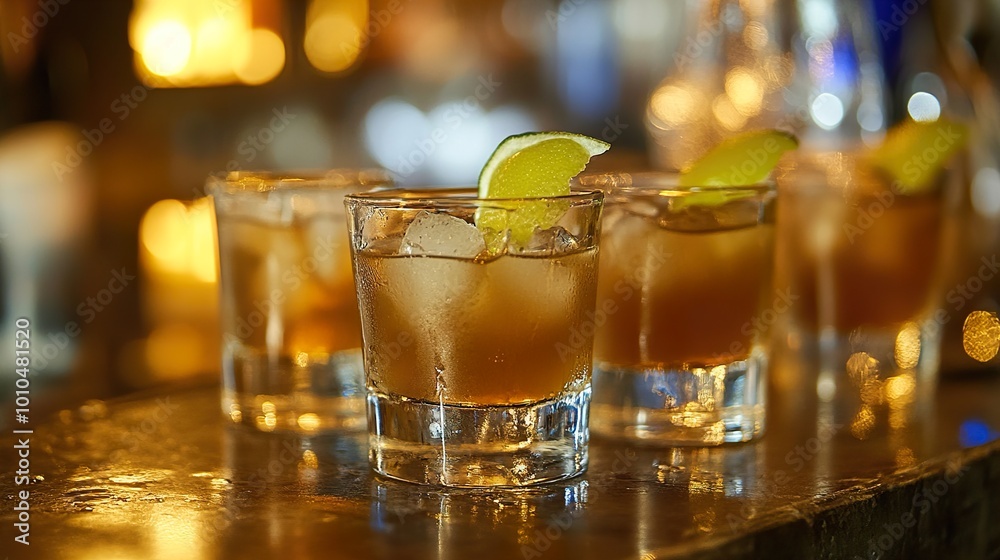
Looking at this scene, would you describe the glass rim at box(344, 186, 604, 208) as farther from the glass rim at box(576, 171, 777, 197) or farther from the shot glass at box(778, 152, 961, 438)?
the shot glass at box(778, 152, 961, 438)

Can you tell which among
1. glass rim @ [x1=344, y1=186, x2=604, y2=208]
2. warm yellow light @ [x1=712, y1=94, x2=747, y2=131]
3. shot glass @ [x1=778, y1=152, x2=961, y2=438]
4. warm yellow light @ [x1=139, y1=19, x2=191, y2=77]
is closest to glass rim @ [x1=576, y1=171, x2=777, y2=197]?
glass rim @ [x1=344, y1=186, x2=604, y2=208]

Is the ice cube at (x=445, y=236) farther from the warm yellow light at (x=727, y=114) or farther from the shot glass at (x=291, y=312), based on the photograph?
the warm yellow light at (x=727, y=114)

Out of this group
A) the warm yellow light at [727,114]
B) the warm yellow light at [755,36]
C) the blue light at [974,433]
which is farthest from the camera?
the warm yellow light at [727,114]

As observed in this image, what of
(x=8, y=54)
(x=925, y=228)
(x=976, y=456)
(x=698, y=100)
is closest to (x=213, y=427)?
(x=976, y=456)

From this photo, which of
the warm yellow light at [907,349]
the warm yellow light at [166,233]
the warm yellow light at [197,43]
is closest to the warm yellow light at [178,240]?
the warm yellow light at [166,233]

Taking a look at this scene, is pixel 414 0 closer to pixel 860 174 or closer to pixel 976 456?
pixel 860 174

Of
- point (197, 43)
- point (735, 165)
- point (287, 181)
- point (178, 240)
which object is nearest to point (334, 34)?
point (197, 43)
